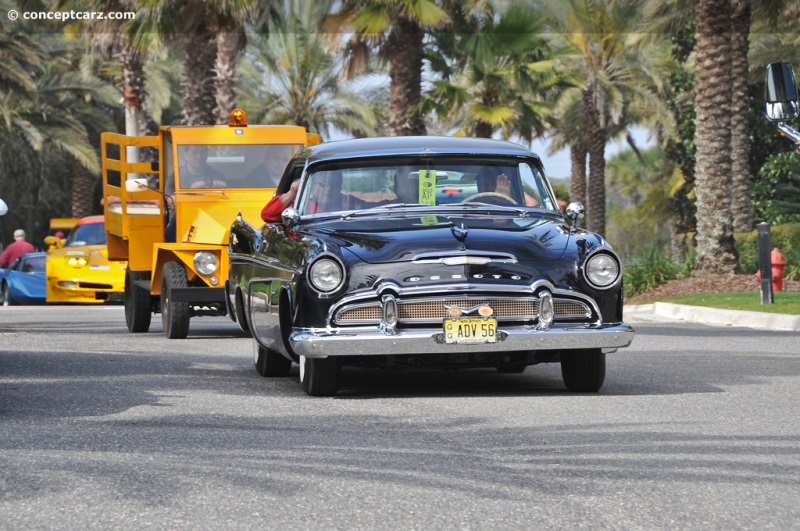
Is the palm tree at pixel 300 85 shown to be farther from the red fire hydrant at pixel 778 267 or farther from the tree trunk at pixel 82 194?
the red fire hydrant at pixel 778 267

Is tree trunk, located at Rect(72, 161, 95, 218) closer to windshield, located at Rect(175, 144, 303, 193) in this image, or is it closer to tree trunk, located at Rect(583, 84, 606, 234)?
tree trunk, located at Rect(583, 84, 606, 234)

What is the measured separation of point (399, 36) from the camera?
3228 cm

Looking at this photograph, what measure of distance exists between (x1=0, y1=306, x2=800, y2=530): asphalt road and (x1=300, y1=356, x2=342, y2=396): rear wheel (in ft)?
0.36

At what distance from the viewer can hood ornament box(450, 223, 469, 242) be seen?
9.30 meters

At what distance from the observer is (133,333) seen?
1692 centimetres

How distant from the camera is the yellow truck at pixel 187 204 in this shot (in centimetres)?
1537

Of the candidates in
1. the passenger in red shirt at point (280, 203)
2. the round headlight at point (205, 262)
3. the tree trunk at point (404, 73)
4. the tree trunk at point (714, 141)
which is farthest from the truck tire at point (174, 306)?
the tree trunk at point (404, 73)

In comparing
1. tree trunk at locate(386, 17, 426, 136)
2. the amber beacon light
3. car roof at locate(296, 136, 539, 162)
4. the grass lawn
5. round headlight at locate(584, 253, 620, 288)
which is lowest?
the grass lawn

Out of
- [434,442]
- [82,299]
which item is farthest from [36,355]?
[82,299]

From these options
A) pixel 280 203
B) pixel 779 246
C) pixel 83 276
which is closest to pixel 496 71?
pixel 779 246

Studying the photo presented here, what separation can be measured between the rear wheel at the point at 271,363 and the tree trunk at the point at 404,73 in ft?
70.2

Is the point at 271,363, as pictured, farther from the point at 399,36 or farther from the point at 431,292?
the point at 399,36

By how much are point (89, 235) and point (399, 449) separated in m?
18.9

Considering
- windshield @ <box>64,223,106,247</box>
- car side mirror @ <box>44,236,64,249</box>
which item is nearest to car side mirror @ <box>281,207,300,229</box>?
windshield @ <box>64,223,106,247</box>
